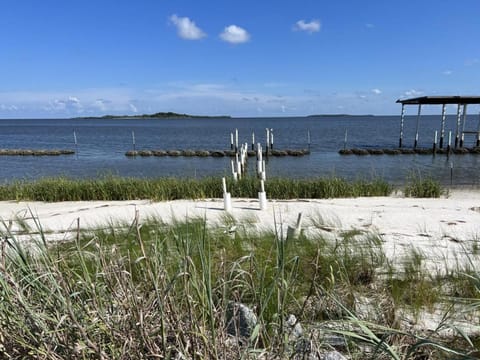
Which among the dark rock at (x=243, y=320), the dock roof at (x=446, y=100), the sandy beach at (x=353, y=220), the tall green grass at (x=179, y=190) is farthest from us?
the dock roof at (x=446, y=100)

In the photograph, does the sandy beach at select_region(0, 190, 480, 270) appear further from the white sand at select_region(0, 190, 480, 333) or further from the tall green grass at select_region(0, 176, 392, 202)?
the tall green grass at select_region(0, 176, 392, 202)

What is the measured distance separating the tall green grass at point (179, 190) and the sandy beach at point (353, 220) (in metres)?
0.98

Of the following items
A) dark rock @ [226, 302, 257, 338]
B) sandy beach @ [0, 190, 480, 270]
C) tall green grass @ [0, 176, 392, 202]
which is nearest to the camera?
dark rock @ [226, 302, 257, 338]

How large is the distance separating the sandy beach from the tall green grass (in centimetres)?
98

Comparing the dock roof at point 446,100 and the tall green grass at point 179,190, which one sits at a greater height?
the dock roof at point 446,100

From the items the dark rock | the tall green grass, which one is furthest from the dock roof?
the dark rock

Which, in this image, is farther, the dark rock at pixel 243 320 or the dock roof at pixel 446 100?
the dock roof at pixel 446 100

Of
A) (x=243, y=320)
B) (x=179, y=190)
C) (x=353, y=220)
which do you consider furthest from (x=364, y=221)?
(x=179, y=190)

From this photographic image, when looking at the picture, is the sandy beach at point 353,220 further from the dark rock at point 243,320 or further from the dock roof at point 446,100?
the dock roof at point 446,100

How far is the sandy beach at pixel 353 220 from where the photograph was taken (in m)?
4.88

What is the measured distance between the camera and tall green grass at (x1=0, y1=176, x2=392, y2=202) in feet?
34.9

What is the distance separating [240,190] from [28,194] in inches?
257

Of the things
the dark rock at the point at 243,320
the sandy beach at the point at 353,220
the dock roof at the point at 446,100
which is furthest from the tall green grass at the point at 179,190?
the dock roof at the point at 446,100

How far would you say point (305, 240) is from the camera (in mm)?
4406
